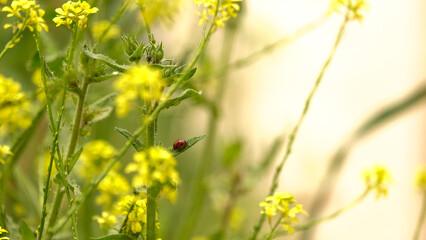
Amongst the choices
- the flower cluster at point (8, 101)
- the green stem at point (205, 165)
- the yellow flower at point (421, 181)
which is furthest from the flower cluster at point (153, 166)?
the yellow flower at point (421, 181)

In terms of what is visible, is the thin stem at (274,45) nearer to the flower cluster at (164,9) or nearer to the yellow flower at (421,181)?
the flower cluster at (164,9)

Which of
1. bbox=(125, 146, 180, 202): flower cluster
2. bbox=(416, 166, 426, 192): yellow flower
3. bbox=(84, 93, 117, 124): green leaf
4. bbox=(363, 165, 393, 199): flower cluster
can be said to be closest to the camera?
bbox=(125, 146, 180, 202): flower cluster

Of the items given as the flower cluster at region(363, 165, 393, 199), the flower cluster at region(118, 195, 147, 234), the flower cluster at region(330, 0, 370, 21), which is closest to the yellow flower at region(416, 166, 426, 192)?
the flower cluster at region(363, 165, 393, 199)

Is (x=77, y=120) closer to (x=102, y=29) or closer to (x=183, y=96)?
(x=183, y=96)

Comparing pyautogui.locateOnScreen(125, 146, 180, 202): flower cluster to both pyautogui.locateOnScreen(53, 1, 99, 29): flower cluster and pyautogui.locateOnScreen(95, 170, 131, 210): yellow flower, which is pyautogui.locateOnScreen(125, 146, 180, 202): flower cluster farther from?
pyautogui.locateOnScreen(95, 170, 131, 210): yellow flower

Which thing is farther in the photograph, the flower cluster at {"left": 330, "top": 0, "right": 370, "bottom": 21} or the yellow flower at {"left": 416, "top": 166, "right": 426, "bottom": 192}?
the yellow flower at {"left": 416, "top": 166, "right": 426, "bottom": 192}

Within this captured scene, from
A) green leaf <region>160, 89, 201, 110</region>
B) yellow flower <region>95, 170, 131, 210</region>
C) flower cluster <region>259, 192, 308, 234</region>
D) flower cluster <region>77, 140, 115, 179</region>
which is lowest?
flower cluster <region>259, 192, 308, 234</region>

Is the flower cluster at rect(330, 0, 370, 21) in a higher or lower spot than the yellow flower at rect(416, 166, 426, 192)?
lower
